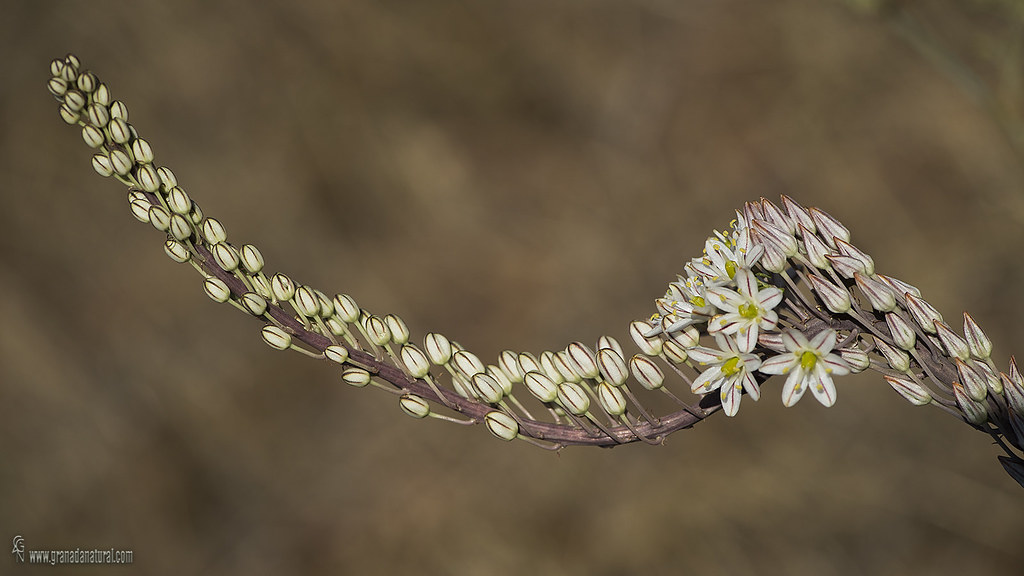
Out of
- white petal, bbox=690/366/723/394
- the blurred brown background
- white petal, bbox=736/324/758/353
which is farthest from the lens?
the blurred brown background

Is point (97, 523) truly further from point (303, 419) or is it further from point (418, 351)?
point (418, 351)

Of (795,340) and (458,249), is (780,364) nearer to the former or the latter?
(795,340)

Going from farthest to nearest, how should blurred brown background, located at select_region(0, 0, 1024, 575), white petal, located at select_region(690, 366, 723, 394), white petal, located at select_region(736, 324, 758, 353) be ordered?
blurred brown background, located at select_region(0, 0, 1024, 575), white petal, located at select_region(690, 366, 723, 394), white petal, located at select_region(736, 324, 758, 353)

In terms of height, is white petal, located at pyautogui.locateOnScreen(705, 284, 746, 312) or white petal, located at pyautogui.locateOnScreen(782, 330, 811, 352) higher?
white petal, located at pyautogui.locateOnScreen(782, 330, 811, 352)

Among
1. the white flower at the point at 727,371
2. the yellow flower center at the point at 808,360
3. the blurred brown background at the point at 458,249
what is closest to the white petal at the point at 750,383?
the white flower at the point at 727,371

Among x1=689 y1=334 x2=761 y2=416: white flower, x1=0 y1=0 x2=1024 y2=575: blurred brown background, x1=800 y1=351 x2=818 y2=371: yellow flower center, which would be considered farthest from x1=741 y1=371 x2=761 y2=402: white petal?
x1=0 y1=0 x2=1024 y2=575: blurred brown background

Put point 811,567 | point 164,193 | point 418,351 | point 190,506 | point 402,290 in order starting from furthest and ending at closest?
point 402,290, point 190,506, point 811,567, point 164,193, point 418,351

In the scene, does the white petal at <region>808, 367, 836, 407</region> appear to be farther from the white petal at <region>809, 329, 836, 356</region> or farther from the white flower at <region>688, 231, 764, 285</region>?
the white flower at <region>688, 231, 764, 285</region>

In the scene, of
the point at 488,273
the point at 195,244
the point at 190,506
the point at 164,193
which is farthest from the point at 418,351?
the point at 190,506

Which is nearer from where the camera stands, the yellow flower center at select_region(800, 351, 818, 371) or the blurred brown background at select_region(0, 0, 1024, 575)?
the yellow flower center at select_region(800, 351, 818, 371)
